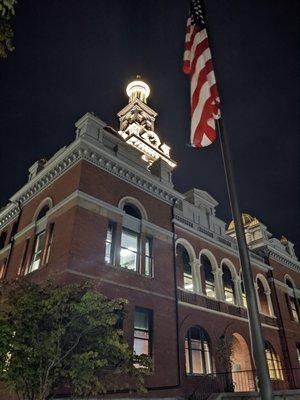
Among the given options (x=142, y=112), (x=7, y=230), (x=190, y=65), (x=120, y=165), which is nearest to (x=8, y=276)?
(x=7, y=230)

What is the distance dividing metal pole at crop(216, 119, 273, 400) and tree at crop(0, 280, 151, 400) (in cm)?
452

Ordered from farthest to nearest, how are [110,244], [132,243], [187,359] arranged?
[187,359]
[132,243]
[110,244]

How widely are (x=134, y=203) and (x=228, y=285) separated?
10.3 metres

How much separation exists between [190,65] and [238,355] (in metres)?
19.4

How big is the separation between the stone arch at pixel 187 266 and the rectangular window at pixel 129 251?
3704 mm

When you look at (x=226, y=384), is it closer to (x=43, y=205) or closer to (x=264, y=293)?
(x=264, y=293)

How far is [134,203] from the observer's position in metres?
17.8

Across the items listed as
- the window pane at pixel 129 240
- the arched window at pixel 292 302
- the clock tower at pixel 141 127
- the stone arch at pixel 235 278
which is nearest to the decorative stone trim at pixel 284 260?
the arched window at pixel 292 302

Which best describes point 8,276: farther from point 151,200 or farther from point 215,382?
point 215,382

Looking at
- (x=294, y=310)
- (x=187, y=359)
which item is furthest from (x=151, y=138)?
(x=187, y=359)

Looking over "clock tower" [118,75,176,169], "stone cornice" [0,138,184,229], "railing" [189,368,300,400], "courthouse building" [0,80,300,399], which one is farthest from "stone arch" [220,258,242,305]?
"clock tower" [118,75,176,169]

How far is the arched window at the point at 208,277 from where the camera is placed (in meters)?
21.3

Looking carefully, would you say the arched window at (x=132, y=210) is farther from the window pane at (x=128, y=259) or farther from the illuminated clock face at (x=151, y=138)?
the illuminated clock face at (x=151, y=138)

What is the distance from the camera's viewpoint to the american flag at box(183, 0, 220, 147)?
7684 mm
